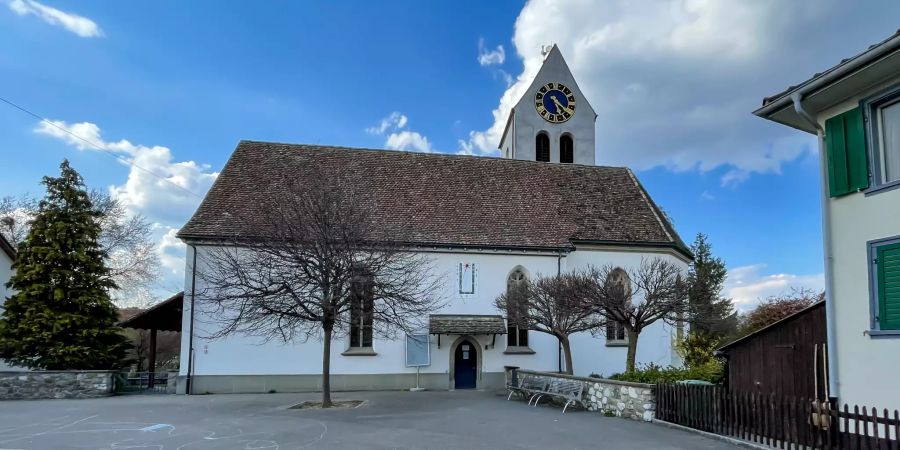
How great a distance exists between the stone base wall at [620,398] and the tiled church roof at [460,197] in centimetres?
853

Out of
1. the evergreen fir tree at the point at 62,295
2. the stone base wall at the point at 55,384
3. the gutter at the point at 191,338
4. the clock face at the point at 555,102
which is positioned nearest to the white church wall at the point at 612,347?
the clock face at the point at 555,102

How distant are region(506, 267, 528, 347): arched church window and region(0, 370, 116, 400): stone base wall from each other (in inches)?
570

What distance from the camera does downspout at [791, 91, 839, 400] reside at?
9875mm

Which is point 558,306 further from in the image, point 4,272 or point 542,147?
point 4,272

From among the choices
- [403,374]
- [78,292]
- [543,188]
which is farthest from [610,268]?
[78,292]

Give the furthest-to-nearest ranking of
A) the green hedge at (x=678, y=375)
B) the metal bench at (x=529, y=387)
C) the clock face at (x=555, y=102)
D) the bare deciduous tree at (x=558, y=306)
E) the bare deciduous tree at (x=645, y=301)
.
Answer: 1. the clock face at (x=555, y=102)
2. the metal bench at (x=529, y=387)
3. the bare deciduous tree at (x=558, y=306)
4. the bare deciduous tree at (x=645, y=301)
5. the green hedge at (x=678, y=375)

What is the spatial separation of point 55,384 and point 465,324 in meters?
14.5

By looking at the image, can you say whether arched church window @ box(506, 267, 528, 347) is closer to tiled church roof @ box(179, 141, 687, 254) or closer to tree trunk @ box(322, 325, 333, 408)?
tiled church roof @ box(179, 141, 687, 254)

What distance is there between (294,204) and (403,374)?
8225 millimetres

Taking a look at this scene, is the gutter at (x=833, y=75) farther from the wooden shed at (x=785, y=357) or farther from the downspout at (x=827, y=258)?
the wooden shed at (x=785, y=357)

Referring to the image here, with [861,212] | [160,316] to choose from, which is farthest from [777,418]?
[160,316]

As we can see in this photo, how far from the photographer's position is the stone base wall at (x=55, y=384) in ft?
66.4

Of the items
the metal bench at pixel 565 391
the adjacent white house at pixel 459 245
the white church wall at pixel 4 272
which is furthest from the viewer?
the white church wall at pixel 4 272

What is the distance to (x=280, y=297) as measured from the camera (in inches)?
696
